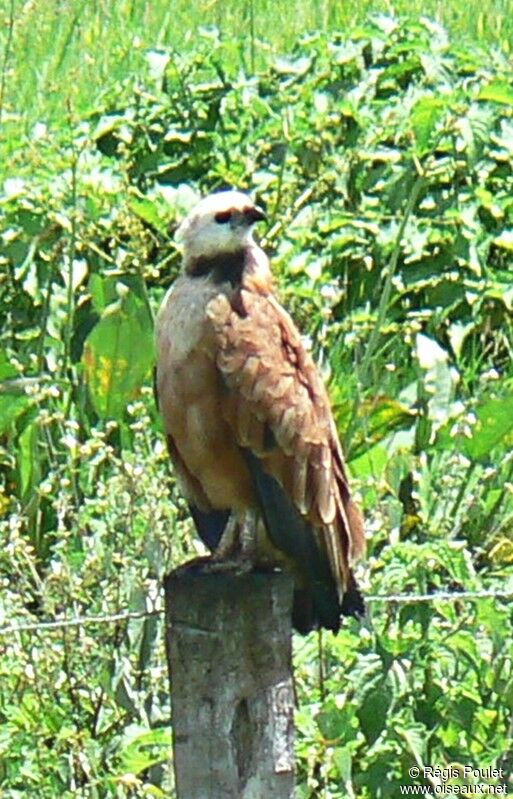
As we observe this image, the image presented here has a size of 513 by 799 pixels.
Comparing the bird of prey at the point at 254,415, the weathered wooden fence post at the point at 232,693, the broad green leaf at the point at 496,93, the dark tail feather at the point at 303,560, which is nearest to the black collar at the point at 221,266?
the bird of prey at the point at 254,415

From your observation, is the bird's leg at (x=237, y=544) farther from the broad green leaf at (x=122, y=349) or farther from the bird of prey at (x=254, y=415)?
the broad green leaf at (x=122, y=349)

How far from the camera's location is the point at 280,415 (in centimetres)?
396

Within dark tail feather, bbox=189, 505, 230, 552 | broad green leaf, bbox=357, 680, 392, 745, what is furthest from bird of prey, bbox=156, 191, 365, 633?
broad green leaf, bbox=357, 680, 392, 745

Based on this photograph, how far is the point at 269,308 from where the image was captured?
4.07 m

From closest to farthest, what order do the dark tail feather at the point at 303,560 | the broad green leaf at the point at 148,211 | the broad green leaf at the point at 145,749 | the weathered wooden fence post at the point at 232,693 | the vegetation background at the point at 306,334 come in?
the weathered wooden fence post at the point at 232,693 < the dark tail feather at the point at 303,560 < the broad green leaf at the point at 145,749 < the vegetation background at the point at 306,334 < the broad green leaf at the point at 148,211

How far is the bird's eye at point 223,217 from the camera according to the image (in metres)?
4.08

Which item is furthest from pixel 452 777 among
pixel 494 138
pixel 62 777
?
pixel 494 138

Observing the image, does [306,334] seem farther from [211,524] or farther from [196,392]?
[196,392]

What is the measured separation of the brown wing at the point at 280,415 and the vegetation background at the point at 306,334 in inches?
11.6

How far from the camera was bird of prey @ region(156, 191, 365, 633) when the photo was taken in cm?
392

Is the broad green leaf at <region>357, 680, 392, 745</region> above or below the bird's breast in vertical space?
below

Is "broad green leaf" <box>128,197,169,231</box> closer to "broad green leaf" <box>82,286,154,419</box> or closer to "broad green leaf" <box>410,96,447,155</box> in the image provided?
"broad green leaf" <box>410,96,447,155</box>

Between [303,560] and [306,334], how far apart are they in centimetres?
214

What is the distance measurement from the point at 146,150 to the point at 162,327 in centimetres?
351
